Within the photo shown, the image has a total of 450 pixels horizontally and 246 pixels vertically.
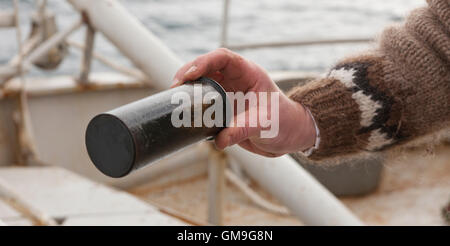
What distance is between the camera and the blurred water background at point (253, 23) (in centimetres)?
525

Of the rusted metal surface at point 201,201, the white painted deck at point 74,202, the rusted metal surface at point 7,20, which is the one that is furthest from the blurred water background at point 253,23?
the white painted deck at point 74,202

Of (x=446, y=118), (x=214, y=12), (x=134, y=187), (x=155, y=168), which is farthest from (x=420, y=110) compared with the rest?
(x=214, y=12)

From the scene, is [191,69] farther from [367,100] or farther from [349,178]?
[349,178]

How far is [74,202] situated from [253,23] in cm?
505

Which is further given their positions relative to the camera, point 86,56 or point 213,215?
point 86,56

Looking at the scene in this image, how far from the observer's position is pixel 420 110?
84 cm

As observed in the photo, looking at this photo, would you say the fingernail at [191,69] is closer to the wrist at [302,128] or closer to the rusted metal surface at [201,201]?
the wrist at [302,128]

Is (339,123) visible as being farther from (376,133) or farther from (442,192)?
(442,192)

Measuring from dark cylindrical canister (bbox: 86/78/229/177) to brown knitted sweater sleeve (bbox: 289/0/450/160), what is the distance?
26cm

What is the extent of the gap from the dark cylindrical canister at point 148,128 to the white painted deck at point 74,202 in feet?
2.71

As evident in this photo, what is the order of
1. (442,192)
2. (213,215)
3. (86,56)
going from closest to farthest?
(213,215) < (86,56) < (442,192)
